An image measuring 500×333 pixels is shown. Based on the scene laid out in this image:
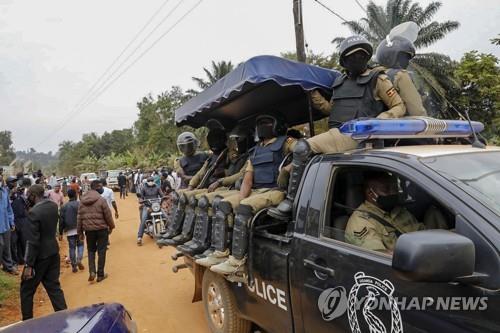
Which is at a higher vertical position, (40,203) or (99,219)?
(40,203)

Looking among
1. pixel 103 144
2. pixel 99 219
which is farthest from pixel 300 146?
pixel 103 144

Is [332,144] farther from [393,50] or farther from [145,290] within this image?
[145,290]

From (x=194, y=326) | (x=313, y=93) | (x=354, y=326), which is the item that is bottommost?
(x=194, y=326)

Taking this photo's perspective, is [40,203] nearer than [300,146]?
Result: No

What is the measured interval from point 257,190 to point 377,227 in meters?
1.65

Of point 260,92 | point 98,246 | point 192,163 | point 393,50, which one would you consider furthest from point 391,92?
point 98,246

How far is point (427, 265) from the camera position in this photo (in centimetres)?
146

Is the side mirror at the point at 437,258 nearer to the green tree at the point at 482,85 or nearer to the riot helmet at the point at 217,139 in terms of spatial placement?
the riot helmet at the point at 217,139

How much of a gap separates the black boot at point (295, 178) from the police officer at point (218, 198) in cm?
80

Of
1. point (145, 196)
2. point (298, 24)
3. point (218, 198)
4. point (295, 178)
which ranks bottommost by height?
point (145, 196)

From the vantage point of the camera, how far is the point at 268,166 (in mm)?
4000

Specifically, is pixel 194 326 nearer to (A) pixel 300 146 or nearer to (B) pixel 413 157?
(A) pixel 300 146

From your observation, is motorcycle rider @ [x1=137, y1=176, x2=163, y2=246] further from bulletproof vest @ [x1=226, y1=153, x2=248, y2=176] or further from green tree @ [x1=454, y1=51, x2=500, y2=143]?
green tree @ [x1=454, y1=51, x2=500, y2=143]

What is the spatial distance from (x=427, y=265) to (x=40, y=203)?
4829mm
